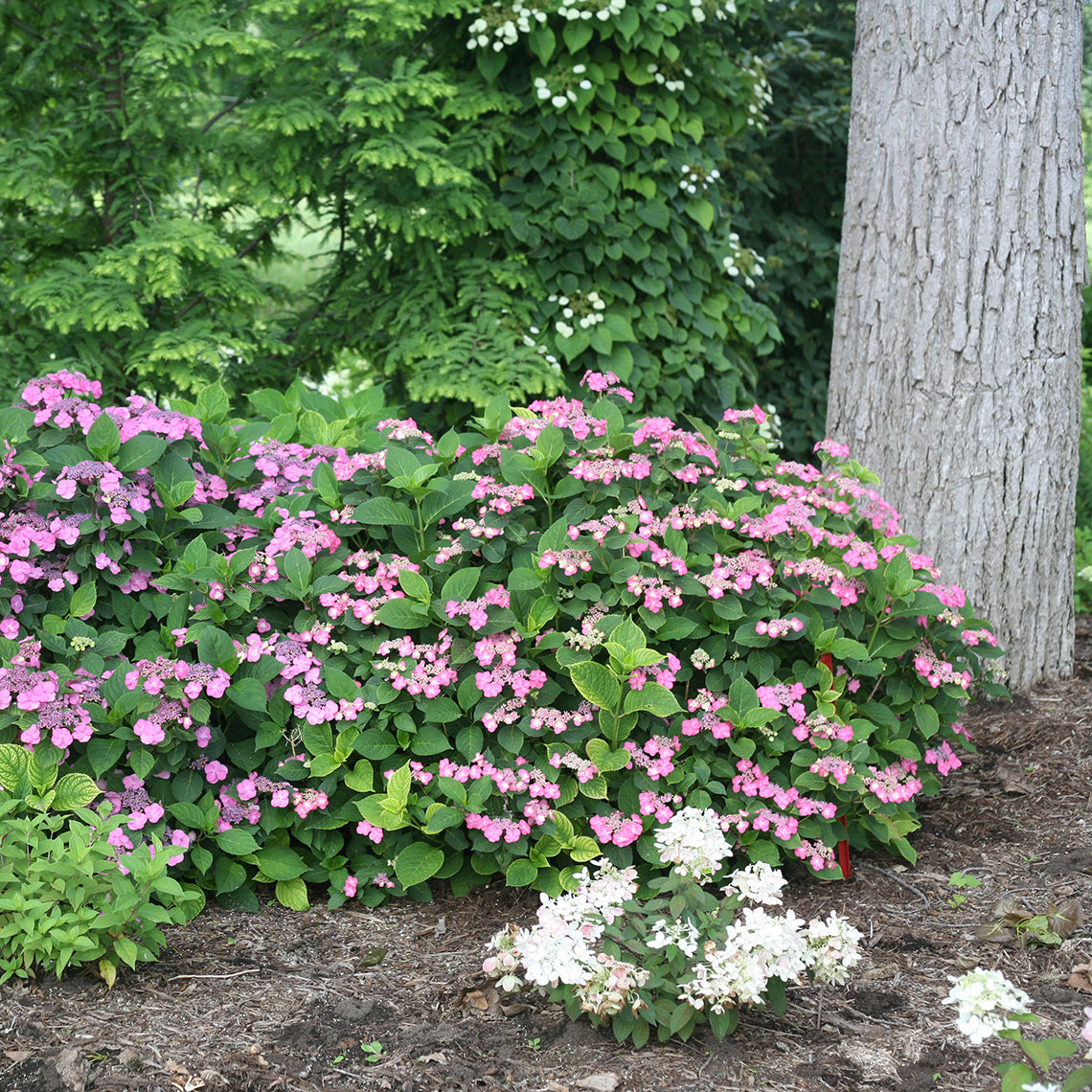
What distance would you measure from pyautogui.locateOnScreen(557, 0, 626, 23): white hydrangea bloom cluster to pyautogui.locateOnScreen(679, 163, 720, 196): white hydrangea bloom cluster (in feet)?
2.59

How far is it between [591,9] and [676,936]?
4.13 m

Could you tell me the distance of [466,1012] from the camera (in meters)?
2.16

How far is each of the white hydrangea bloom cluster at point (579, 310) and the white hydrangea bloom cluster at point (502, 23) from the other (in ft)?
3.70

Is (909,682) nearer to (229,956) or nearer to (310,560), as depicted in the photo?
(310,560)

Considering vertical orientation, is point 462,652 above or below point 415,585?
below

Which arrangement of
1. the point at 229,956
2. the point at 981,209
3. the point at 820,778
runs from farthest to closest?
the point at 981,209 < the point at 820,778 < the point at 229,956

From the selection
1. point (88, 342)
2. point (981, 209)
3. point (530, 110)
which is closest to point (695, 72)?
point (530, 110)

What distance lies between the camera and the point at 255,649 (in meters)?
2.55

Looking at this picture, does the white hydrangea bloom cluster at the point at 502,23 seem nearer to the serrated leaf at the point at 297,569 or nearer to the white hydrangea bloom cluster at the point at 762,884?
the serrated leaf at the point at 297,569

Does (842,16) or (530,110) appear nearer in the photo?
(530,110)

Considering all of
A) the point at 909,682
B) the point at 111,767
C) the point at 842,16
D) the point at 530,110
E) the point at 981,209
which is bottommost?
the point at 111,767

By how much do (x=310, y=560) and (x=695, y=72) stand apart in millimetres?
3709

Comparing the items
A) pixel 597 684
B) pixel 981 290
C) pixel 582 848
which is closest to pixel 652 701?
pixel 597 684

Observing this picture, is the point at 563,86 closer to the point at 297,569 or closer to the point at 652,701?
the point at 297,569
